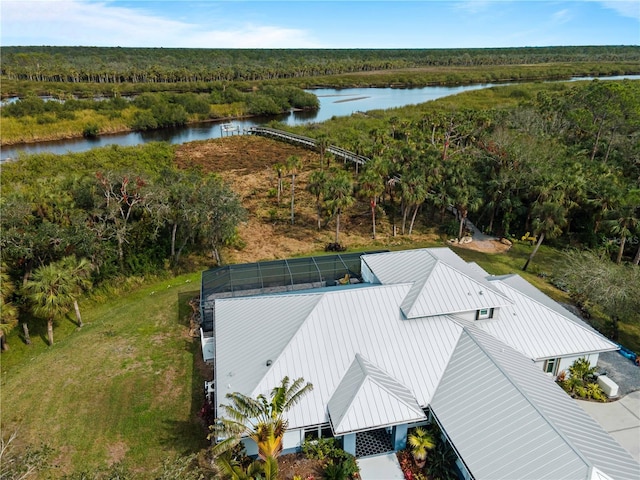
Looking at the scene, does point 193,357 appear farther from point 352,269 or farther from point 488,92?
point 488,92

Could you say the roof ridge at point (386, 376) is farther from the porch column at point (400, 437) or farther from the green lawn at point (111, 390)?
the green lawn at point (111, 390)

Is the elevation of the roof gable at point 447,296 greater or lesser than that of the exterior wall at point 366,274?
greater

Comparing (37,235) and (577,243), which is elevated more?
(37,235)

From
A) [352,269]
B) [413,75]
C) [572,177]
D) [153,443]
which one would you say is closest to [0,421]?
[153,443]

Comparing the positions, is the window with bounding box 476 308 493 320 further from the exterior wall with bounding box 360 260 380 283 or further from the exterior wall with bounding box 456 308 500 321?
Answer: the exterior wall with bounding box 360 260 380 283

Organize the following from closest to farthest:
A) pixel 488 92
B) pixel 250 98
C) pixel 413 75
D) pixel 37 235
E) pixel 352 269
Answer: pixel 37 235 < pixel 352 269 < pixel 250 98 < pixel 488 92 < pixel 413 75

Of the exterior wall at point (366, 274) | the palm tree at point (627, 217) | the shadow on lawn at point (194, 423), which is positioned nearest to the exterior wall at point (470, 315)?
the exterior wall at point (366, 274)
